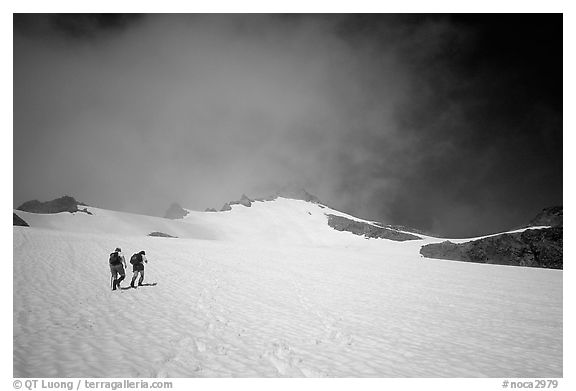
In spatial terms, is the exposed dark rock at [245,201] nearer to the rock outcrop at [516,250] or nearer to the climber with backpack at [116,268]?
the rock outcrop at [516,250]

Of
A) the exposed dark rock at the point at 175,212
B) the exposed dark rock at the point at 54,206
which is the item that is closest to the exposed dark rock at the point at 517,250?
the exposed dark rock at the point at 54,206

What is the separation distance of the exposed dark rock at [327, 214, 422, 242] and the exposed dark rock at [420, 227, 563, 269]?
33.8 m

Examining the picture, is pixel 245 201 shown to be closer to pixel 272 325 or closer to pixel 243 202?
pixel 243 202

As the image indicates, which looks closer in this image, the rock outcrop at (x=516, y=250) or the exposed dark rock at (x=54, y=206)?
the rock outcrop at (x=516, y=250)

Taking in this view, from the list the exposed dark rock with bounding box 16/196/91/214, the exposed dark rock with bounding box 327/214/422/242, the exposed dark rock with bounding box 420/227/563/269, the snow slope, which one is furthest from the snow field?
the exposed dark rock with bounding box 327/214/422/242

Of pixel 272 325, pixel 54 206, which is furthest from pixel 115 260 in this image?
pixel 54 206

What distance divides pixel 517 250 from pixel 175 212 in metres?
97.1

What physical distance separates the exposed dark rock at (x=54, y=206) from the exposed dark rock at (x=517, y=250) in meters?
78.6

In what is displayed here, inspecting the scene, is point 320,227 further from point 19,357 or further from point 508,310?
point 19,357

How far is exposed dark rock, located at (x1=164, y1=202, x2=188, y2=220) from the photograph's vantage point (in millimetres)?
95481

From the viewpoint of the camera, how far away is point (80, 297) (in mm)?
10508

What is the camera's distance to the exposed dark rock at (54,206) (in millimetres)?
62369

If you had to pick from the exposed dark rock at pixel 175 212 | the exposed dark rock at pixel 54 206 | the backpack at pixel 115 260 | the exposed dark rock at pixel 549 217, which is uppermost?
the exposed dark rock at pixel 549 217

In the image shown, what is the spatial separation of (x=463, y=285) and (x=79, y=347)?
67.8ft
